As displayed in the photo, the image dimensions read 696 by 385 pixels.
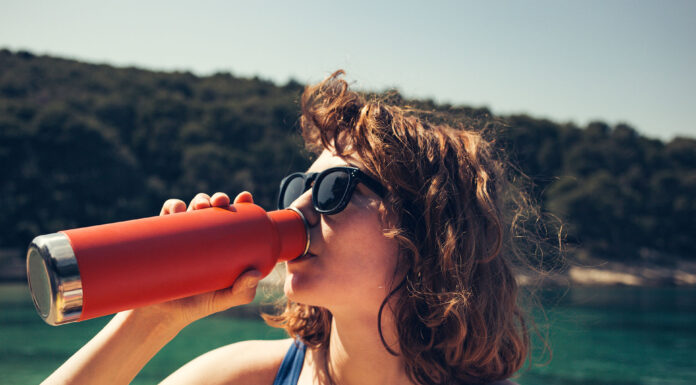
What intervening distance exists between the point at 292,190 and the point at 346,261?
0.43 meters

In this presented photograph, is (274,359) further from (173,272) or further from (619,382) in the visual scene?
(619,382)

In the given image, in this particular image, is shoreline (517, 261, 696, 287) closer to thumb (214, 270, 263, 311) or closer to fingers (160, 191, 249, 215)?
thumb (214, 270, 263, 311)

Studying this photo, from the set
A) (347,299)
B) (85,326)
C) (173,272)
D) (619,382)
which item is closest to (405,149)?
(347,299)

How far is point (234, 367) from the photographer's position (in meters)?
2.02

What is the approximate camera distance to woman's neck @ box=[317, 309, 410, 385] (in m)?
1.92

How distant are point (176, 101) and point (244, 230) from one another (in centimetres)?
4432

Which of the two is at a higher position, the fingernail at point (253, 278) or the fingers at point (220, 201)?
the fingers at point (220, 201)

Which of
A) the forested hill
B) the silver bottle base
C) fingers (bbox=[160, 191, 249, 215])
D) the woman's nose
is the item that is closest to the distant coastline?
the forested hill

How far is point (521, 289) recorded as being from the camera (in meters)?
2.43

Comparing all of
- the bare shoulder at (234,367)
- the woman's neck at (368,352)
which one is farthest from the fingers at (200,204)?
the bare shoulder at (234,367)

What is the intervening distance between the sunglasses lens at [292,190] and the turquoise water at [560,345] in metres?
8.36

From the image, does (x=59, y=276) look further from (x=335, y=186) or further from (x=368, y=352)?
(x=368, y=352)

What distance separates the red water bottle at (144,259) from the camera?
4.11 feet

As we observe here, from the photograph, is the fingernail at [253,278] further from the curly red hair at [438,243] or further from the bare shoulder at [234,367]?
the bare shoulder at [234,367]
